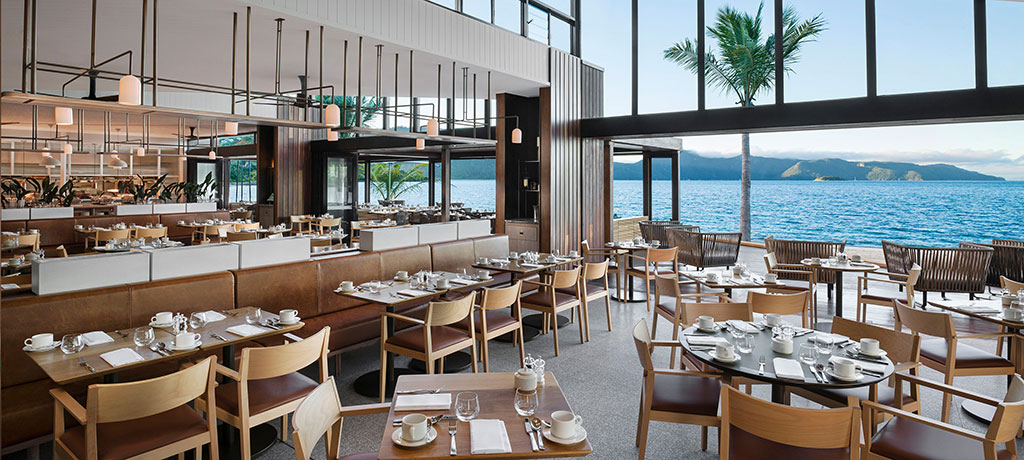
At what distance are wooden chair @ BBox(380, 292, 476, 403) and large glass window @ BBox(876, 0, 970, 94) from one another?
6.85 metres

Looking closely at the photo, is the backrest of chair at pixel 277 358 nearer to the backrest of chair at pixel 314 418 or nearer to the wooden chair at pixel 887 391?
the backrest of chair at pixel 314 418

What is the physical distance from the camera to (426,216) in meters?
15.6

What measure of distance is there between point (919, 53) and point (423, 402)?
30.5 ft

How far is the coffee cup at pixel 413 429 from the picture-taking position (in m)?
2.07

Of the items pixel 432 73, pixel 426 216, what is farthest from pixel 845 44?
pixel 426 216

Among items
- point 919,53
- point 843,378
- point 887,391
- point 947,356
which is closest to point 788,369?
point 843,378

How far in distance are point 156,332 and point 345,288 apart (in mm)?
1633

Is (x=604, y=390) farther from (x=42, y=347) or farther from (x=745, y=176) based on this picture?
(x=745, y=176)

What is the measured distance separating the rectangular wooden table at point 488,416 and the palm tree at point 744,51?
8460 mm

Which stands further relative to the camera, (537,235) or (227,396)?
(537,235)

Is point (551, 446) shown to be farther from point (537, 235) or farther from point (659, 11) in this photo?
point (659, 11)

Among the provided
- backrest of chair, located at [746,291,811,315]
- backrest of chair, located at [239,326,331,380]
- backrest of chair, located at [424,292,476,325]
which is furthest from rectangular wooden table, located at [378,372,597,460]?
backrest of chair, located at [746,291,811,315]

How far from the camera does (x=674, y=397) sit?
125 inches

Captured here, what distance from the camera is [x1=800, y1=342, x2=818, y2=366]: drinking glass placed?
122 inches
